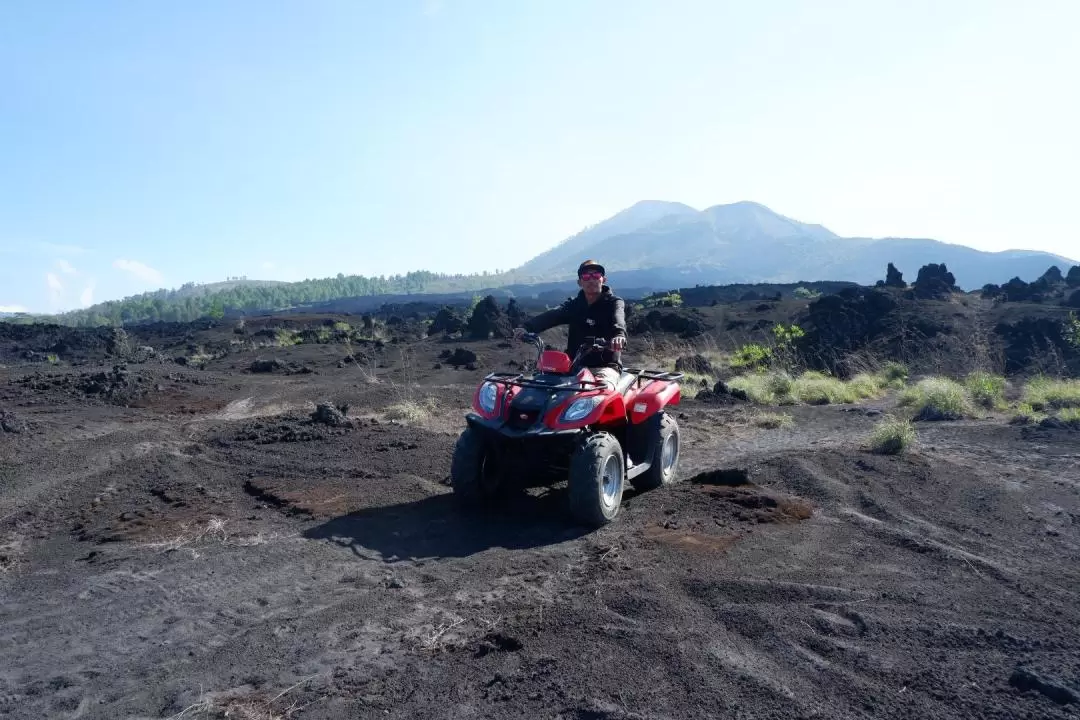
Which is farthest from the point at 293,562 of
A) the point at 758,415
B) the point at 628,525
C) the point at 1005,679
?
the point at 758,415

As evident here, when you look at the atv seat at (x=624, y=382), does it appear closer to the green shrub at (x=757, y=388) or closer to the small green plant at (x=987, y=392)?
the green shrub at (x=757, y=388)

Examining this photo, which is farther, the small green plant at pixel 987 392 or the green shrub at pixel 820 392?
the green shrub at pixel 820 392

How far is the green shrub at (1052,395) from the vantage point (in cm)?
1314

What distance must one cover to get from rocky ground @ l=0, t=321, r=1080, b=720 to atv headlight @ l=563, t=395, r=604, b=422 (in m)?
1.00

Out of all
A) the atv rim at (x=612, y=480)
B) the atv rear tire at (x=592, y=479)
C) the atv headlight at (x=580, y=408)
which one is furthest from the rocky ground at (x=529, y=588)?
the atv headlight at (x=580, y=408)

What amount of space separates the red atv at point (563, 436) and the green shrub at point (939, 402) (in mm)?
7513

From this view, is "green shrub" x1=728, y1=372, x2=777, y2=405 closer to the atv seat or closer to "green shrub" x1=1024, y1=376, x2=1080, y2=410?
"green shrub" x1=1024, y1=376, x2=1080, y2=410

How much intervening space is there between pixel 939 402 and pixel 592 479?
938cm

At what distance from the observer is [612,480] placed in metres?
6.50

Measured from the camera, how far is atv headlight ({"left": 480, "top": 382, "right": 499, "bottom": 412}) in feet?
21.8

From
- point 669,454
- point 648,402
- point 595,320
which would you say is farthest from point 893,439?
point 595,320

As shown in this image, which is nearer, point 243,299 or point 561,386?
point 561,386

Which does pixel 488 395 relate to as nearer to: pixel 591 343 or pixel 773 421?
pixel 591 343

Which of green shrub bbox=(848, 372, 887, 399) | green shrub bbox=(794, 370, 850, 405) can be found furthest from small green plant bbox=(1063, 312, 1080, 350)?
green shrub bbox=(794, 370, 850, 405)
